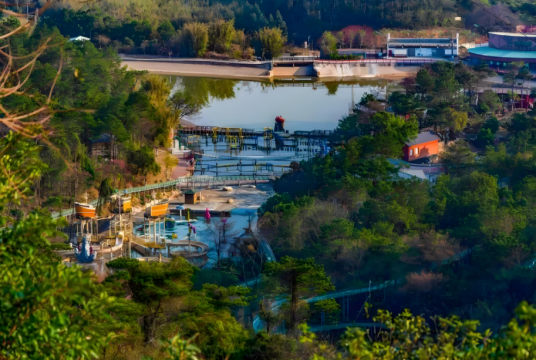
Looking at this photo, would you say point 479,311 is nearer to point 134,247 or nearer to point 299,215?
point 299,215

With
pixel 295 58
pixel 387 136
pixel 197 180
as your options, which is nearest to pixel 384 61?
pixel 295 58

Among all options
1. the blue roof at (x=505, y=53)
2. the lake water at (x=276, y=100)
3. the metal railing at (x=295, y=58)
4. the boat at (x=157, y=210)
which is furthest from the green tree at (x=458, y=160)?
the metal railing at (x=295, y=58)

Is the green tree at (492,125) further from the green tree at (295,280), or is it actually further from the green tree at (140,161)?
the green tree at (295,280)

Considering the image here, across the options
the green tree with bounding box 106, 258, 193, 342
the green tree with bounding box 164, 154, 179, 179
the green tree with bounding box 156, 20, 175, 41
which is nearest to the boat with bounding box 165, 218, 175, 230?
the green tree with bounding box 164, 154, 179, 179

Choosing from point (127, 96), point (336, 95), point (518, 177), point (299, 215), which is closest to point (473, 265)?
point (299, 215)

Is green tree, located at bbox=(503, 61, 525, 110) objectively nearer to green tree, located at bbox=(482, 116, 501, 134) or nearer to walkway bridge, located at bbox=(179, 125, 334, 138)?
green tree, located at bbox=(482, 116, 501, 134)

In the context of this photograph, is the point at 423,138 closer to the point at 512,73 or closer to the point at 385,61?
the point at 512,73
